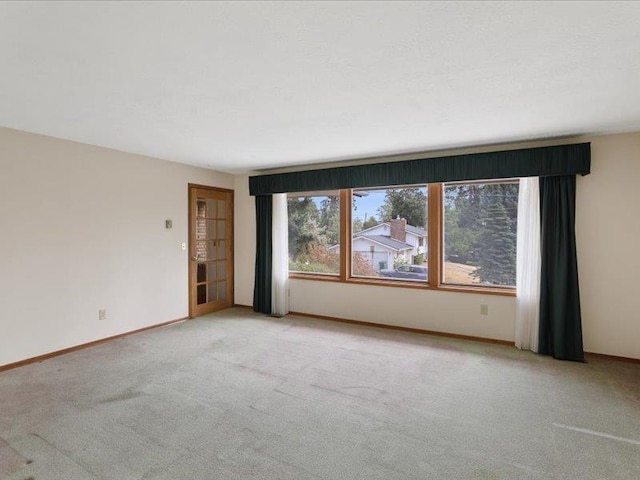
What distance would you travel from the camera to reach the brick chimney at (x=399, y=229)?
463 cm

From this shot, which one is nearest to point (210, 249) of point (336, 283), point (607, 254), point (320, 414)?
point (336, 283)

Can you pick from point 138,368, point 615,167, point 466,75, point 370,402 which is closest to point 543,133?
point 615,167

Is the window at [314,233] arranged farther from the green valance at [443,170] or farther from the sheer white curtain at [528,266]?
the sheer white curtain at [528,266]

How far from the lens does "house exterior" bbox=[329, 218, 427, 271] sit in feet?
14.9

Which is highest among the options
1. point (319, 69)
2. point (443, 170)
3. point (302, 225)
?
point (319, 69)

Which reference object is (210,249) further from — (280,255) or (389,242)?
(389,242)

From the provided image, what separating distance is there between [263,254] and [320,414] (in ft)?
10.6

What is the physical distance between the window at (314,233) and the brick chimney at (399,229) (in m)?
0.84

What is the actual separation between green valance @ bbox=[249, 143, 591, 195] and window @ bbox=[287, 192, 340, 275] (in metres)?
0.38

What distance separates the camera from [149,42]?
68.8 inches

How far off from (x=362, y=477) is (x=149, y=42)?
2.62m

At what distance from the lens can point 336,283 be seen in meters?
5.04

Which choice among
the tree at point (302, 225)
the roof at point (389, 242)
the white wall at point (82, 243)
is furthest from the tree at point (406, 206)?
the white wall at point (82, 243)

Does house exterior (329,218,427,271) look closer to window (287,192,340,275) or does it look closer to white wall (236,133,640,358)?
window (287,192,340,275)
